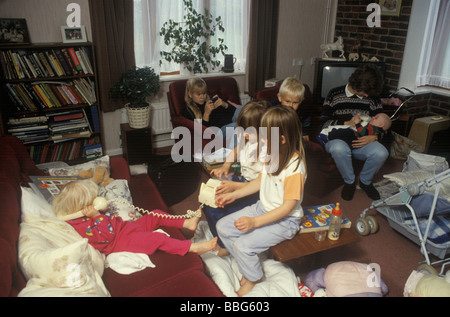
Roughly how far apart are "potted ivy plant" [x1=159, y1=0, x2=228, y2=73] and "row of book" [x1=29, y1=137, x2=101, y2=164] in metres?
1.22

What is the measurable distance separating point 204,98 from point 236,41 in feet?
4.28

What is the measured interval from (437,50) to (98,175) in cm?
407

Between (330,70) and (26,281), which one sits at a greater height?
(330,70)

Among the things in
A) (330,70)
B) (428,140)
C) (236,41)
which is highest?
(236,41)

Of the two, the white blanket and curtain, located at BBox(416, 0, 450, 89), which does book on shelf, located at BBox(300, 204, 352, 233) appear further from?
curtain, located at BBox(416, 0, 450, 89)

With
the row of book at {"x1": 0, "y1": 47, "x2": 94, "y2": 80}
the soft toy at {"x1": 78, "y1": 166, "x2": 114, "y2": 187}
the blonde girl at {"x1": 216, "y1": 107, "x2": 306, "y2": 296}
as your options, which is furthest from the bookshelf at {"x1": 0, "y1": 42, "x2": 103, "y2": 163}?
the blonde girl at {"x1": 216, "y1": 107, "x2": 306, "y2": 296}

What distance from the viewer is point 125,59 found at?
3.77 metres

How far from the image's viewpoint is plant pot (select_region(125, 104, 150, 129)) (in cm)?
369

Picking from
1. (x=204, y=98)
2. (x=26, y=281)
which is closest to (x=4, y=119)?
(x=204, y=98)

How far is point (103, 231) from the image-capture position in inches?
71.4

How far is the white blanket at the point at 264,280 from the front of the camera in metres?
1.91

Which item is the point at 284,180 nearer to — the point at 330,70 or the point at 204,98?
the point at 204,98

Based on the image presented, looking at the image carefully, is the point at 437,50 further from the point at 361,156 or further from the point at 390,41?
the point at 361,156
